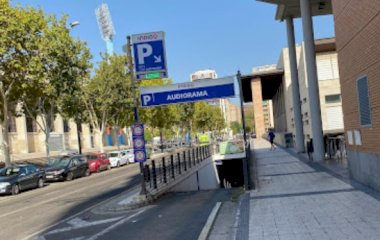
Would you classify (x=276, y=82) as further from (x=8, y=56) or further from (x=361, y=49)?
(x=361, y=49)

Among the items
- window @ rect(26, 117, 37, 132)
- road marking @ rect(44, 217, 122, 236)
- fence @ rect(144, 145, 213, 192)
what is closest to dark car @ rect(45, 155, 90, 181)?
fence @ rect(144, 145, 213, 192)

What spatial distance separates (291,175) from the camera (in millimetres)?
18344

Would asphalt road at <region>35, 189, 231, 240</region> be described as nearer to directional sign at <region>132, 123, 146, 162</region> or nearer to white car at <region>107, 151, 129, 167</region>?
directional sign at <region>132, 123, 146, 162</region>

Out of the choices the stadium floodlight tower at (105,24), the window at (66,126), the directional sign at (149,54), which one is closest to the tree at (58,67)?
the directional sign at (149,54)

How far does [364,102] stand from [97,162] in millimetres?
29882

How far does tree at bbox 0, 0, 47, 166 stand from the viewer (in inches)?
1077

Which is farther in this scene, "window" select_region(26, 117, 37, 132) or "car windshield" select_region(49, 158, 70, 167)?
"window" select_region(26, 117, 37, 132)

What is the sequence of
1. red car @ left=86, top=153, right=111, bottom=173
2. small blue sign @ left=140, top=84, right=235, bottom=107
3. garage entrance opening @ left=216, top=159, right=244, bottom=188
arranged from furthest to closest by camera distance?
garage entrance opening @ left=216, top=159, right=244, bottom=188 → red car @ left=86, top=153, right=111, bottom=173 → small blue sign @ left=140, top=84, right=235, bottom=107

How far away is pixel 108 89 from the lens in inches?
1786

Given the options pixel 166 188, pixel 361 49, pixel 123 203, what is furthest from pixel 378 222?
pixel 166 188

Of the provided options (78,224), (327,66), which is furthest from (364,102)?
(327,66)

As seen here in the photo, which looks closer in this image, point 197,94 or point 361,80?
point 361,80

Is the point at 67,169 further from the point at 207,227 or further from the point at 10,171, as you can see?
the point at 207,227

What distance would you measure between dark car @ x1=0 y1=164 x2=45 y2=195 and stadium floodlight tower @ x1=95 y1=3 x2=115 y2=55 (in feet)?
311
